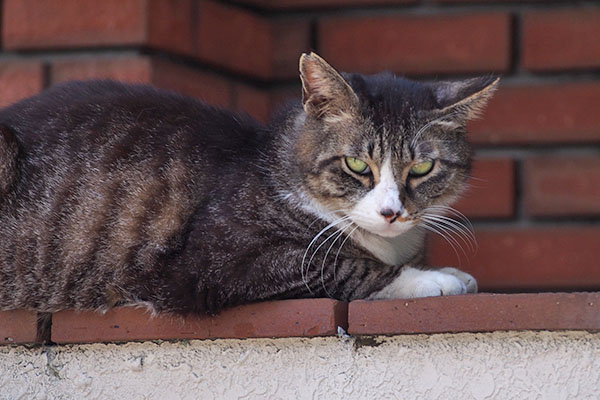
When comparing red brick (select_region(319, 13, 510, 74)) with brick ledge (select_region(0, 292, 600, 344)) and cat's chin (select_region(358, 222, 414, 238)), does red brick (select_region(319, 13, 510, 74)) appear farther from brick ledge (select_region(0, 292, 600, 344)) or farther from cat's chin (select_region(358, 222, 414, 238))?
brick ledge (select_region(0, 292, 600, 344))

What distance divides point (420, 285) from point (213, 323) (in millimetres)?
436

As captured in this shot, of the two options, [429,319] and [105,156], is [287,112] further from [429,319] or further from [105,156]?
[429,319]

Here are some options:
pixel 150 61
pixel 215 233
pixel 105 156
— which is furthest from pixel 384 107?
pixel 150 61

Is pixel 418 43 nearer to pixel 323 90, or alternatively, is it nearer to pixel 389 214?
pixel 323 90

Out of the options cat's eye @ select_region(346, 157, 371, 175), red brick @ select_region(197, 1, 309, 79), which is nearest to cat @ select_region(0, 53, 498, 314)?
cat's eye @ select_region(346, 157, 371, 175)

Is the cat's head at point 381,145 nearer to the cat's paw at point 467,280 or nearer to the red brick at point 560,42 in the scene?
the cat's paw at point 467,280

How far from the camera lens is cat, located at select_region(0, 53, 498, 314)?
7.56ft

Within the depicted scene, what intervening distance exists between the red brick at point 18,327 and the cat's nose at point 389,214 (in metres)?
0.78

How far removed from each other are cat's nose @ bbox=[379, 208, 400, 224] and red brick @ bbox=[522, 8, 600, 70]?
1.27 metres

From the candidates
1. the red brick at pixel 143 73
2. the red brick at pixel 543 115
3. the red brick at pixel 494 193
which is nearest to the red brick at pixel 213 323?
the red brick at pixel 143 73

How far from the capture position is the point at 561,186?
10.9 feet

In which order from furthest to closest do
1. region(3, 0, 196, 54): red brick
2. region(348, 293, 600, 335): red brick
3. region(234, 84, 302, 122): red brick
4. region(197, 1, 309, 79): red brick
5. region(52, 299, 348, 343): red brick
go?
region(234, 84, 302, 122): red brick, region(197, 1, 309, 79): red brick, region(3, 0, 196, 54): red brick, region(52, 299, 348, 343): red brick, region(348, 293, 600, 335): red brick

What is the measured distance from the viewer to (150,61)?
310cm

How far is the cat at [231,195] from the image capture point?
2305 millimetres
